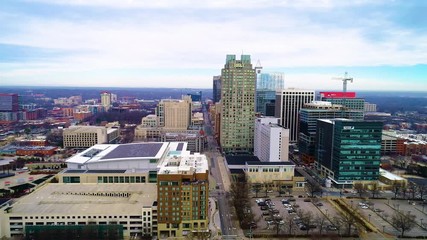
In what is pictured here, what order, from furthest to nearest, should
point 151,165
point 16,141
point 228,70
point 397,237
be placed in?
point 16,141
point 228,70
point 151,165
point 397,237

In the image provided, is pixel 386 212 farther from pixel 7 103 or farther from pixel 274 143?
pixel 7 103

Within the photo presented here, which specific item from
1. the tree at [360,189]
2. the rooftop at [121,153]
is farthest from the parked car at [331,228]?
the rooftop at [121,153]

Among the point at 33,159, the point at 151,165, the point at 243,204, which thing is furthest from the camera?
the point at 33,159

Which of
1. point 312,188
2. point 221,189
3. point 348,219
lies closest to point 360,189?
point 312,188

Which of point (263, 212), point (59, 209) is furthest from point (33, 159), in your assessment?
point (263, 212)

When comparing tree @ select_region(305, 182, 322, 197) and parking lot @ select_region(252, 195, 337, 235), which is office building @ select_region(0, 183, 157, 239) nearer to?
parking lot @ select_region(252, 195, 337, 235)

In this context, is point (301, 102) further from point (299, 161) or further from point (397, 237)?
point (397, 237)
